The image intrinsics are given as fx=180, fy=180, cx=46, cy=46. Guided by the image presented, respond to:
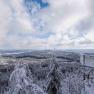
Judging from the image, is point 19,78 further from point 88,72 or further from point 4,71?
point 88,72

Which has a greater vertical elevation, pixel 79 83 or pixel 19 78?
pixel 19 78

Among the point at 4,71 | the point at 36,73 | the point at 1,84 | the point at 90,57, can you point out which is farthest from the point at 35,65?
the point at 90,57

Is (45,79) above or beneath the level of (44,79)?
above

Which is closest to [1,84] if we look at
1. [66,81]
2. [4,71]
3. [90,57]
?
[4,71]

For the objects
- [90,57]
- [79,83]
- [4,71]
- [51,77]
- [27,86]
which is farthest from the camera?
[90,57]

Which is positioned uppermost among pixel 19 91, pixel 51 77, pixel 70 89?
pixel 51 77

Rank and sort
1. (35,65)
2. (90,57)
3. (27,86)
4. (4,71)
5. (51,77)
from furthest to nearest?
(90,57) < (35,65) < (4,71) < (27,86) < (51,77)

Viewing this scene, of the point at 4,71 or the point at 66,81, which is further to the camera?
the point at 4,71

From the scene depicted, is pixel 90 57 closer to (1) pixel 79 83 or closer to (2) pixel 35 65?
(2) pixel 35 65

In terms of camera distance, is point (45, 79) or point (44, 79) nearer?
point (45, 79)
